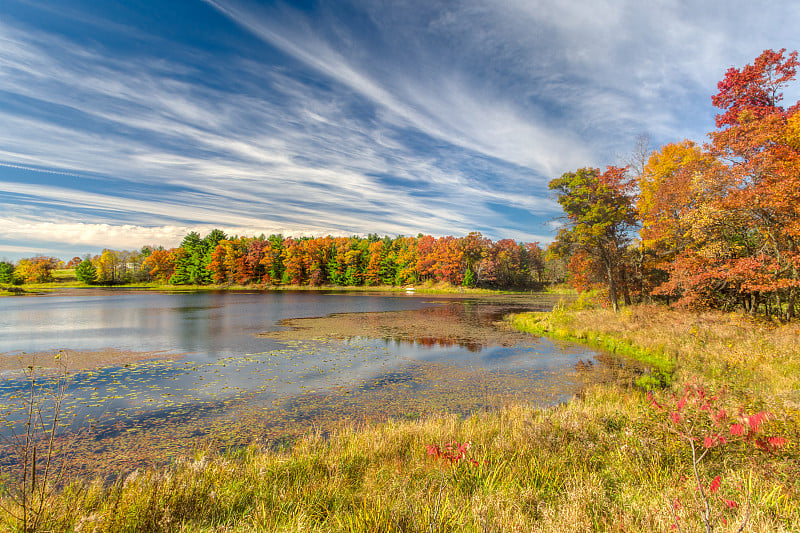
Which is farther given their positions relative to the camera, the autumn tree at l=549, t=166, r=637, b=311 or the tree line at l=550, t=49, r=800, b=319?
the autumn tree at l=549, t=166, r=637, b=311

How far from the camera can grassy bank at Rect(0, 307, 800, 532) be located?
10.2 ft

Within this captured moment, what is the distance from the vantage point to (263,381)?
34.8ft

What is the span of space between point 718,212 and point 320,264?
74.9 m

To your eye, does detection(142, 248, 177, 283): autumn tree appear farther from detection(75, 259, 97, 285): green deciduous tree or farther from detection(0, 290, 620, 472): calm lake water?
detection(0, 290, 620, 472): calm lake water

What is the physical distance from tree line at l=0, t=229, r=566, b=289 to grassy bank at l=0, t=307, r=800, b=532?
65804mm

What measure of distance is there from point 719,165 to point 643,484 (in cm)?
1511

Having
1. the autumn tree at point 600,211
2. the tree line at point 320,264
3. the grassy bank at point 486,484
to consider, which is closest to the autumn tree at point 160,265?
the tree line at point 320,264

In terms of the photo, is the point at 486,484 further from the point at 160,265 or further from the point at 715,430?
the point at 160,265

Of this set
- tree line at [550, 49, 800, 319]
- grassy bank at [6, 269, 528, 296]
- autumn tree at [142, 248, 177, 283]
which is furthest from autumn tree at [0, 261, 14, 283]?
tree line at [550, 49, 800, 319]

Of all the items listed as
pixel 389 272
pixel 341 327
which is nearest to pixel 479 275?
pixel 389 272

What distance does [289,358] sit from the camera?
13.7 metres

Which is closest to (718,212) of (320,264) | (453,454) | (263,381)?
(453,454)

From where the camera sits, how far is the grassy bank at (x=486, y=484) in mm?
3111

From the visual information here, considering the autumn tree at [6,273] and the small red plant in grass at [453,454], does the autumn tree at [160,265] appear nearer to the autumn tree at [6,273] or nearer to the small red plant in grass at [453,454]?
the autumn tree at [6,273]
